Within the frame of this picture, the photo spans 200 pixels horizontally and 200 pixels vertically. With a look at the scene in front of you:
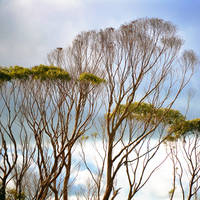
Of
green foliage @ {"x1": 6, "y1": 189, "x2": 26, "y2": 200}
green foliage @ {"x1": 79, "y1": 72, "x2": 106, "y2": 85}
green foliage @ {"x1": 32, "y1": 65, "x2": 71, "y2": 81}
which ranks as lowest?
green foliage @ {"x1": 6, "y1": 189, "x2": 26, "y2": 200}

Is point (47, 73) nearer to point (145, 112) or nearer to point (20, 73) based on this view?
point (20, 73)

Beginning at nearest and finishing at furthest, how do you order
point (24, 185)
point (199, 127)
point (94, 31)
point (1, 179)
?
point (1, 179) < point (24, 185) < point (94, 31) < point (199, 127)

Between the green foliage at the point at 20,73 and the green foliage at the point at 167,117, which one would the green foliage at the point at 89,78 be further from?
the green foliage at the point at 167,117

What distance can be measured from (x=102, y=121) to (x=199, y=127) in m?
5.38

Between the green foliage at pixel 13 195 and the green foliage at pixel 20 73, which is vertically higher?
the green foliage at pixel 20 73

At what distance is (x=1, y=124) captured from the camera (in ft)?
28.2

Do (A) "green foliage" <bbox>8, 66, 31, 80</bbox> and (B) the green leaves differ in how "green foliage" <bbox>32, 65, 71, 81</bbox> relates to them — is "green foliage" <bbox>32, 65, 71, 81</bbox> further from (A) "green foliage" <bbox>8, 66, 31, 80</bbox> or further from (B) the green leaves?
(A) "green foliage" <bbox>8, 66, 31, 80</bbox>

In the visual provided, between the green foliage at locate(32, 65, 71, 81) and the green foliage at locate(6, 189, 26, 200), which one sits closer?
the green foliage at locate(6, 189, 26, 200)

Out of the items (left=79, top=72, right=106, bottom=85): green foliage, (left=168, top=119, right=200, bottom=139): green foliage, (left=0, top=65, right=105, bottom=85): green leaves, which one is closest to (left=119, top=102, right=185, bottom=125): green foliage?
(left=168, top=119, right=200, bottom=139): green foliage

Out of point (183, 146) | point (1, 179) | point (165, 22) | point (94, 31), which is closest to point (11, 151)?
point (1, 179)

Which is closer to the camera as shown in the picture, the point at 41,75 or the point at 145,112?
the point at 41,75

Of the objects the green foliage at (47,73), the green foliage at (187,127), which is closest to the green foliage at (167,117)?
the green foliage at (187,127)

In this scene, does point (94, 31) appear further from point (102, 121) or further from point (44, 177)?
point (44, 177)

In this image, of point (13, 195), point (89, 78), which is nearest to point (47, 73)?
point (89, 78)
